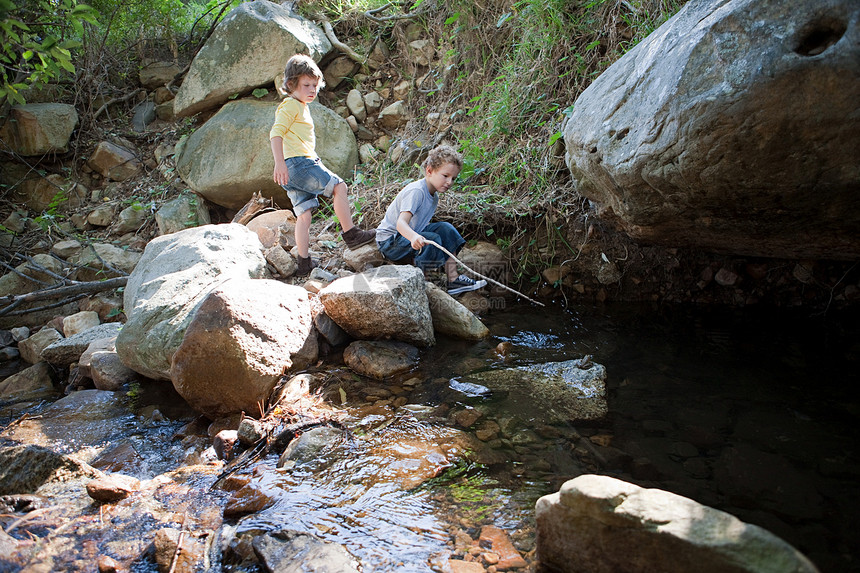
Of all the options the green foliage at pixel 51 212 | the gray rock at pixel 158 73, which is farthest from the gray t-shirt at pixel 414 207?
the gray rock at pixel 158 73

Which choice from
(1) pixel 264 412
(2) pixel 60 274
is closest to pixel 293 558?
(1) pixel 264 412

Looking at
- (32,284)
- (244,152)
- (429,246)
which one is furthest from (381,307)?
(32,284)

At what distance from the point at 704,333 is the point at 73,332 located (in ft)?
17.3

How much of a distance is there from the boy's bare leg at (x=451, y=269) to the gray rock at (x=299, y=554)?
2.75m

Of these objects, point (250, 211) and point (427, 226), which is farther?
point (250, 211)

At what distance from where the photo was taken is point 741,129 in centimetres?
223

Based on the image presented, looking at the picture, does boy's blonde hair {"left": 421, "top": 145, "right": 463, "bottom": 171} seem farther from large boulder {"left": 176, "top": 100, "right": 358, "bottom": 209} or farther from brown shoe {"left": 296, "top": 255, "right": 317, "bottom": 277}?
large boulder {"left": 176, "top": 100, "right": 358, "bottom": 209}

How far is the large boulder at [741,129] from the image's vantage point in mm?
2008

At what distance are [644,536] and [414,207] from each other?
304 cm

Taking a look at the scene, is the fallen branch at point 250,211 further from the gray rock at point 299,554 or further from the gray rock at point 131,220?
the gray rock at point 299,554

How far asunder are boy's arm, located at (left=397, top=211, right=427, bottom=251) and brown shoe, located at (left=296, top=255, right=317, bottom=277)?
3.23 ft

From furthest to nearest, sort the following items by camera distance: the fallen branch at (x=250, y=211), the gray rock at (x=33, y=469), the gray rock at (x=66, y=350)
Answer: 1. the fallen branch at (x=250, y=211)
2. the gray rock at (x=66, y=350)
3. the gray rock at (x=33, y=469)

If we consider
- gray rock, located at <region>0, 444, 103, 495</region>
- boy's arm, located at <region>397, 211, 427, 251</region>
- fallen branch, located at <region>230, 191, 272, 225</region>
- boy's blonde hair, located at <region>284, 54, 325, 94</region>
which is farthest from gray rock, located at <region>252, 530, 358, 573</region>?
fallen branch, located at <region>230, 191, 272, 225</region>

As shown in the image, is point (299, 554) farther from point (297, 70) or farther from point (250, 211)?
point (250, 211)
